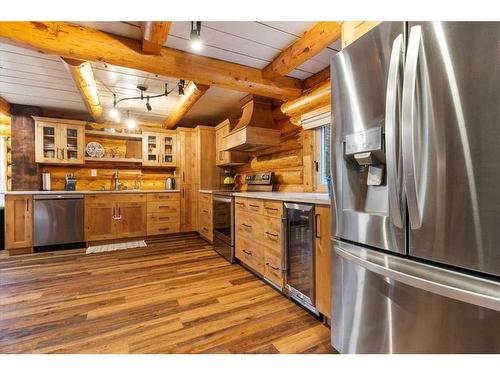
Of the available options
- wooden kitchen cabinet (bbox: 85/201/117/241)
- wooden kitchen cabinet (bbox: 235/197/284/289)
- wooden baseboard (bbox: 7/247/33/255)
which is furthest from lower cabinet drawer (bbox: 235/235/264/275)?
wooden baseboard (bbox: 7/247/33/255)

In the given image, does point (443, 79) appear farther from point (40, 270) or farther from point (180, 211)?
point (180, 211)

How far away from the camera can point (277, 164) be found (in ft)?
11.9

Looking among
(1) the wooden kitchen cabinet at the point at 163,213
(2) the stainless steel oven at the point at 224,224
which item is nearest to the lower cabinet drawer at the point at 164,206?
(1) the wooden kitchen cabinet at the point at 163,213

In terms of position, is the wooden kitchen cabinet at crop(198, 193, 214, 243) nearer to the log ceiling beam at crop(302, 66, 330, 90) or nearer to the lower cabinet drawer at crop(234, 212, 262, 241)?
the lower cabinet drawer at crop(234, 212, 262, 241)

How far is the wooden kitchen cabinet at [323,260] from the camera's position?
1.69 metres

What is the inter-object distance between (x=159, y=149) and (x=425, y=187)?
4826 mm

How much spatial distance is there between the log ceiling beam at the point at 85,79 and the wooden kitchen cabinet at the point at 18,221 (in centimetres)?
171

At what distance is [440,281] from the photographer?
2.73ft

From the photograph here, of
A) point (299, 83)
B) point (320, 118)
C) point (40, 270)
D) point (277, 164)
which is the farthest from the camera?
point (277, 164)

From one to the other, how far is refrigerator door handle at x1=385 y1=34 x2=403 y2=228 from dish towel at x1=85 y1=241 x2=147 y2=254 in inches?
156

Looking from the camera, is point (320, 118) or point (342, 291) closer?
point (342, 291)

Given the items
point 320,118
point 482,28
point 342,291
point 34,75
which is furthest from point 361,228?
point 34,75

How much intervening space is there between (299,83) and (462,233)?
9.01 feet

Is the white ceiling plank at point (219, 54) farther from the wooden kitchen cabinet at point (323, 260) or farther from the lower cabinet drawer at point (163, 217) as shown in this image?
the lower cabinet drawer at point (163, 217)
